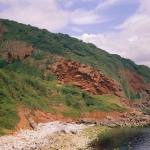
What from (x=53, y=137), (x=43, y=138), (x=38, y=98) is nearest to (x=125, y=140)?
(x=53, y=137)

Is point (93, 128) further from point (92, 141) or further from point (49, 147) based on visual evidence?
point (49, 147)

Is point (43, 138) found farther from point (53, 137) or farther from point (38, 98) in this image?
point (38, 98)

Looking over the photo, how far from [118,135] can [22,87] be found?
150ft

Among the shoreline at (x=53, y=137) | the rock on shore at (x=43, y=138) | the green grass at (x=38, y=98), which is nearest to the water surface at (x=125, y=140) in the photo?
the shoreline at (x=53, y=137)

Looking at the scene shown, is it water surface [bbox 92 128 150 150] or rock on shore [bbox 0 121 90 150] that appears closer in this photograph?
rock on shore [bbox 0 121 90 150]

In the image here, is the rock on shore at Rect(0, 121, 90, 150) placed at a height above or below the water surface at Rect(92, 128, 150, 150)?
below

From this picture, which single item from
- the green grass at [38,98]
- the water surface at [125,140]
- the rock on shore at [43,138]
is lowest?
the rock on shore at [43,138]

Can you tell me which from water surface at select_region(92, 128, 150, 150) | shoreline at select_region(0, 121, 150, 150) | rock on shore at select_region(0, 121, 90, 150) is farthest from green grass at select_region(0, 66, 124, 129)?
water surface at select_region(92, 128, 150, 150)

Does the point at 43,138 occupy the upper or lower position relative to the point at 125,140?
lower

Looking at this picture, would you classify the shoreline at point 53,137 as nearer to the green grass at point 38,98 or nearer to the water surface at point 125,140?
the water surface at point 125,140

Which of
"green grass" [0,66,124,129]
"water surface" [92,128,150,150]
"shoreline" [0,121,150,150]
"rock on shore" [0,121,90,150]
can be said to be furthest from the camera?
"green grass" [0,66,124,129]

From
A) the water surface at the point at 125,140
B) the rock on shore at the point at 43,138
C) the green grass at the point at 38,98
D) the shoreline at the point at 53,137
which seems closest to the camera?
the rock on shore at the point at 43,138

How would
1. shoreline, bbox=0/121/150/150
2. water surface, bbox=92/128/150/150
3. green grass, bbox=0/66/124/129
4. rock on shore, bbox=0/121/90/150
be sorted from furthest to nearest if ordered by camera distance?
green grass, bbox=0/66/124/129 → water surface, bbox=92/128/150/150 → shoreline, bbox=0/121/150/150 → rock on shore, bbox=0/121/90/150

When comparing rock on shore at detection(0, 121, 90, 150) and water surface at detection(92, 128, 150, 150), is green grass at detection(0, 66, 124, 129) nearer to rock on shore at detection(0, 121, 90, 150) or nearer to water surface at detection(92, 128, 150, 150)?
rock on shore at detection(0, 121, 90, 150)
